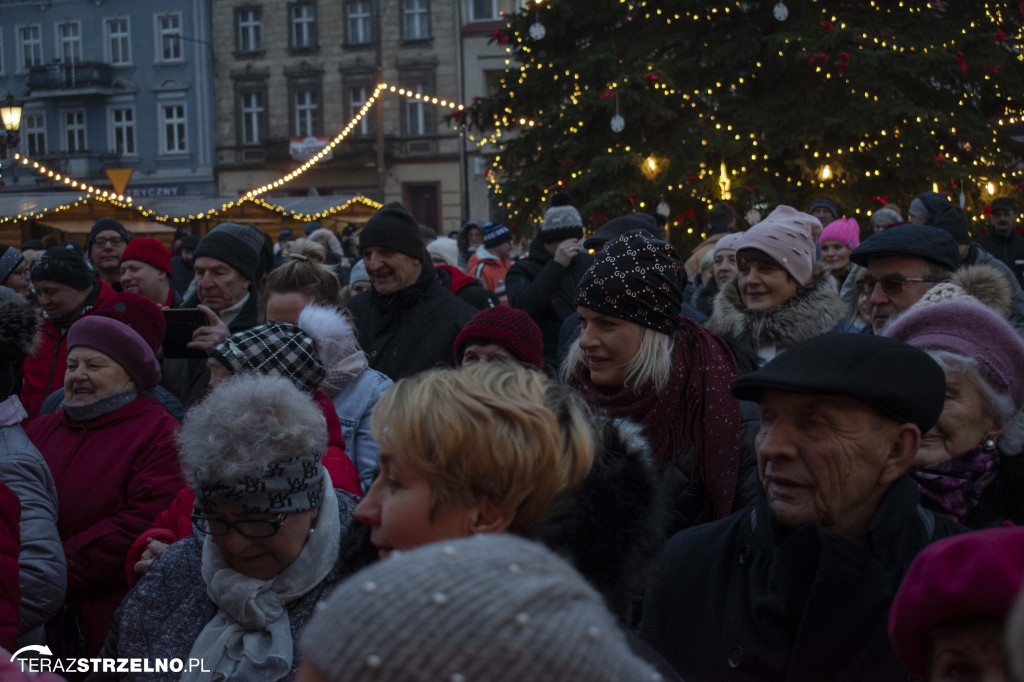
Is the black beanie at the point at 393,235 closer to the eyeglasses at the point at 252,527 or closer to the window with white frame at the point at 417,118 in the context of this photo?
the eyeglasses at the point at 252,527

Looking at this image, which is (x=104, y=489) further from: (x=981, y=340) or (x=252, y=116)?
(x=252, y=116)

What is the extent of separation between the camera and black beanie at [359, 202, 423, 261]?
17.0 feet

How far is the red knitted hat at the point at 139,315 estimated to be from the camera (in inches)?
161

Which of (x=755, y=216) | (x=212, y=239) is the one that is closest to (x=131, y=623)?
(x=212, y=239)

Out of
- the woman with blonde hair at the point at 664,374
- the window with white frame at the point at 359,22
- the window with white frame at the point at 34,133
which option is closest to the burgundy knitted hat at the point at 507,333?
the woman with blonde hair at the point at 664,374

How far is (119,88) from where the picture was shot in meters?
39.8

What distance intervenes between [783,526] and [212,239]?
3856mm

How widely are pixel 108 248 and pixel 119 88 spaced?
119ft

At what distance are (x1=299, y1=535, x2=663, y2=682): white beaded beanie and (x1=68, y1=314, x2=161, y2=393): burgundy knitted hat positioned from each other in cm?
293

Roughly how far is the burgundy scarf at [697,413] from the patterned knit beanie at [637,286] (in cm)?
12

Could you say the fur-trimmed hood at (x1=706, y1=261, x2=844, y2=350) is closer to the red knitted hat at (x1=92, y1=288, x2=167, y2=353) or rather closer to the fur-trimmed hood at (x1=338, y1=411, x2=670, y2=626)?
the fur-trimmed hood at (x1=338, y1=411, x2=670, y2=626)

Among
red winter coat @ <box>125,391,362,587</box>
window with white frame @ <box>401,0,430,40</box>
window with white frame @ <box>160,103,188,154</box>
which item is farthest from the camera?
window with white frame @ <box>160,103,188,154</box>

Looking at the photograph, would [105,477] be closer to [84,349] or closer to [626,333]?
[84,349]

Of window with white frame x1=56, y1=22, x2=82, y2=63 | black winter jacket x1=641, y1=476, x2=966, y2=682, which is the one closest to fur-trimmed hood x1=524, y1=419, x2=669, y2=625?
black winter jacket x1=641, y1=476, x2=966, y2=682
